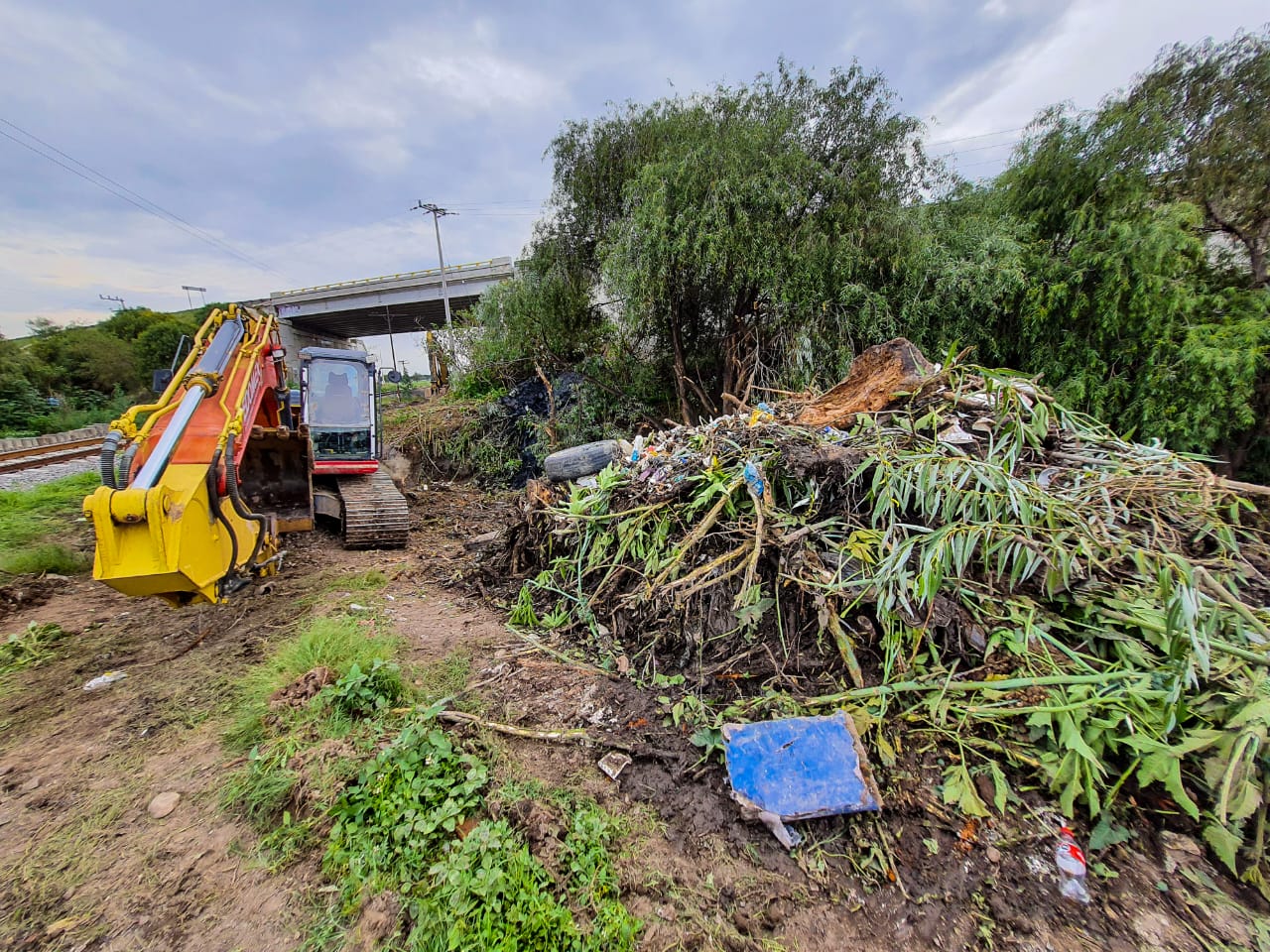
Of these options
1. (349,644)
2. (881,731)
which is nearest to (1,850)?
(349,644)

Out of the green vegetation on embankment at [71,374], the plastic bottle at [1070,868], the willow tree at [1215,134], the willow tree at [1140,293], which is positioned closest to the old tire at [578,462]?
the plastic bottle at [1070,868]

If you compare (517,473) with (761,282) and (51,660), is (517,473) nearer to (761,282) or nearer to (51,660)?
(761,282)

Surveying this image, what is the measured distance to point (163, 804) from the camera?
1.94 m

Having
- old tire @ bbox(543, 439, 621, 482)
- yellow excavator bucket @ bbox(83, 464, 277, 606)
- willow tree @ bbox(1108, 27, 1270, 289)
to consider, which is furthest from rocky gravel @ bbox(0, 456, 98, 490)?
Result: willow tree @ bbox(1108, 27, 1270, 289)

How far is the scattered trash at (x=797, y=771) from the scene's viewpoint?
1793 millimetres

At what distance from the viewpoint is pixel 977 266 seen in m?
6.95

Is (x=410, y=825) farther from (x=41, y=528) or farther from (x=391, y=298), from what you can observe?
(x=391, y=298)

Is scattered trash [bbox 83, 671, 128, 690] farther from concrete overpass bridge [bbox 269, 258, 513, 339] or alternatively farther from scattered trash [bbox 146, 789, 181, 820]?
concrete overpass bridge [bbox 269, 258, 513, 339]

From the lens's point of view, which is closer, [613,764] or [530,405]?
[613,764]

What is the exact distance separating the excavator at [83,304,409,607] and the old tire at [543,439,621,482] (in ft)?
5.34

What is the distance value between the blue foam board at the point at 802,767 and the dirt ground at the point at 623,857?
0.36 feet

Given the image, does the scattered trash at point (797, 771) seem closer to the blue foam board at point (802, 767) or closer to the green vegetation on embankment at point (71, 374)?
the blue foam board at point (802, 767)

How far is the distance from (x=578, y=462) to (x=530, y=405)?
4.65 metres

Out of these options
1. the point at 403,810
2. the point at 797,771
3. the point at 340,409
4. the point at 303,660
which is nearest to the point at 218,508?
the point at 303,660
